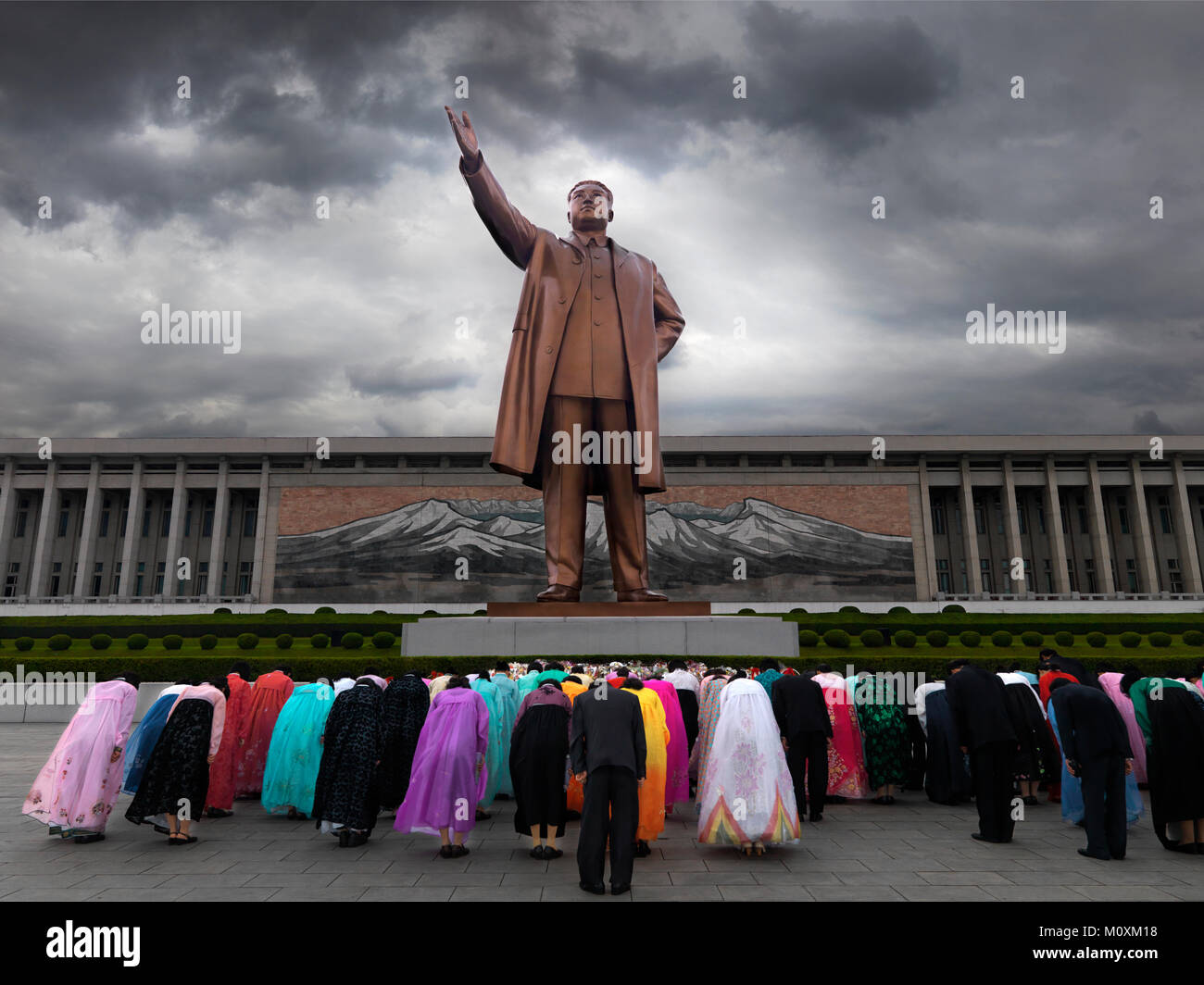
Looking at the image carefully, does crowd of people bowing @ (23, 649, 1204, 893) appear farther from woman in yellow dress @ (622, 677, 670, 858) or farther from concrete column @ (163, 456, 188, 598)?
concrete column @ (163, 456, 188, 598)

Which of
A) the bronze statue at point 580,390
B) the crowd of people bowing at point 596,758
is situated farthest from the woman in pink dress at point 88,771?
the bronze statue at point 580,390

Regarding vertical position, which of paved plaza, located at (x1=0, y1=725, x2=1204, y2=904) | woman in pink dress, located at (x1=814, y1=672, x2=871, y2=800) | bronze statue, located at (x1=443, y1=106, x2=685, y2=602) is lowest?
paved plaza, located at (x1=0, y1=725, x2=1204, y2=904)

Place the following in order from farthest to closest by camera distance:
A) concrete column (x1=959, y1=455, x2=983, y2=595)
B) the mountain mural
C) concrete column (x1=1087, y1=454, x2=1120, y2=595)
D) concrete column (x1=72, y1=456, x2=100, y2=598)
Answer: concrete column (x1=1087, y1=454, x2=1120, y2=595) < concrete column (x1=72, y1=456, x2=100, y2=598) < concrete column (x1=959, y1=455, x2=983, y2=595) < the mountain mural

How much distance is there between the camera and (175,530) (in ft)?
114

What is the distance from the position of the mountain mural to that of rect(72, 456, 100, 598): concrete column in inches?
432

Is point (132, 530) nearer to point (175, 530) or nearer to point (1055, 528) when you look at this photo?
point (175, 530)

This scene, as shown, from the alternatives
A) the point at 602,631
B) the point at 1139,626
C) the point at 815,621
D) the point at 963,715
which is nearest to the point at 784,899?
the point at 963,715

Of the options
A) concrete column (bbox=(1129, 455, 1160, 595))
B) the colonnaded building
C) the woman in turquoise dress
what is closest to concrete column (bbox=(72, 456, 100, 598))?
the colonnaded building

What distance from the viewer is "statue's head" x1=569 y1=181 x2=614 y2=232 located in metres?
8.73

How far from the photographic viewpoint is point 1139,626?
18797mm

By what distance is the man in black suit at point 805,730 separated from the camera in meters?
5.62

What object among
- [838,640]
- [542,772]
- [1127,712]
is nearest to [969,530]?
[838,640]

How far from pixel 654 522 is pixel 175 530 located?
22.3m
